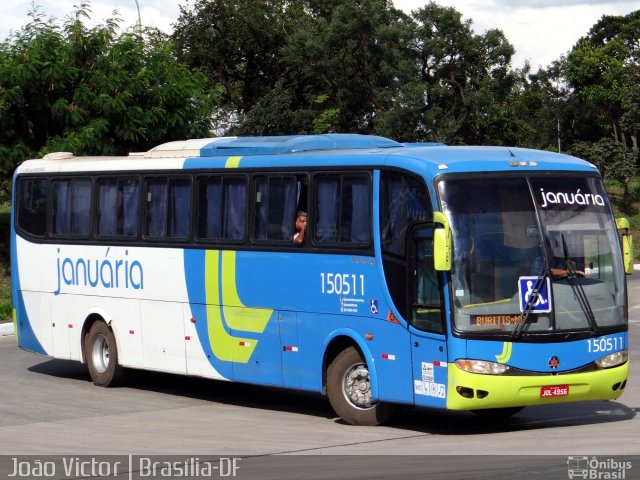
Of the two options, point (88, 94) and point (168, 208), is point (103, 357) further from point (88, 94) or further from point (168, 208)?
point (88, 94)

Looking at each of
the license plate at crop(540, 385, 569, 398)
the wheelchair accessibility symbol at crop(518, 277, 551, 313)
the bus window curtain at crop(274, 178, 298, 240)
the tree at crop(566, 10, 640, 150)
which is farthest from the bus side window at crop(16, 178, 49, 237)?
the tree at crop(566, 10, 640, 150)

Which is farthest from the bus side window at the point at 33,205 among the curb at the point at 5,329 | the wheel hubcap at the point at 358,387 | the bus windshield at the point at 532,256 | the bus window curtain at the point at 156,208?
the bus windshield at the point at 532,256

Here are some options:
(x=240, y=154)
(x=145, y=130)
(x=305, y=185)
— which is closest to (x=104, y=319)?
(x=240, y=154)

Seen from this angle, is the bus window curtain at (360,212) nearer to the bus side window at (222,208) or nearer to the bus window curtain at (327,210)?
the bus window curtain at (327,210)

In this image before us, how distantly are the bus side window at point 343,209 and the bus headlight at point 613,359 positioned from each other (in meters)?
2.79

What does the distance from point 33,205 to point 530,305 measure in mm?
9788

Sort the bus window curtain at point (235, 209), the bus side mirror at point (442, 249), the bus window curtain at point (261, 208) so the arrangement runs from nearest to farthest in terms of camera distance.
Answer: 1. the bus side mirror at point (442, 249)
2. the bus window curtain at point (261, 208)
3. the bus window curtain at point (235, 209)

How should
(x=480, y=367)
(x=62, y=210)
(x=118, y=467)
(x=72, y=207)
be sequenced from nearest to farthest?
(x=118, y=467), (x=480, y=367), (x=72, y=207), (x=62, y=210)

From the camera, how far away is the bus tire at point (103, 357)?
17.7 meters

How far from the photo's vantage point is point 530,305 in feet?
39.5

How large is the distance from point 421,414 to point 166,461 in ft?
14.4

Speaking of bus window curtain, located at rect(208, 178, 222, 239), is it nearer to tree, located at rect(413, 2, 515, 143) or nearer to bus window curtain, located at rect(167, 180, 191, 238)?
bus window curtain, located at rect(167, 180, 191, 238)

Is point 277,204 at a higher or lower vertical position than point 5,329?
higher

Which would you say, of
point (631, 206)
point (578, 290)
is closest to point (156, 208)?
point (578, 290)
